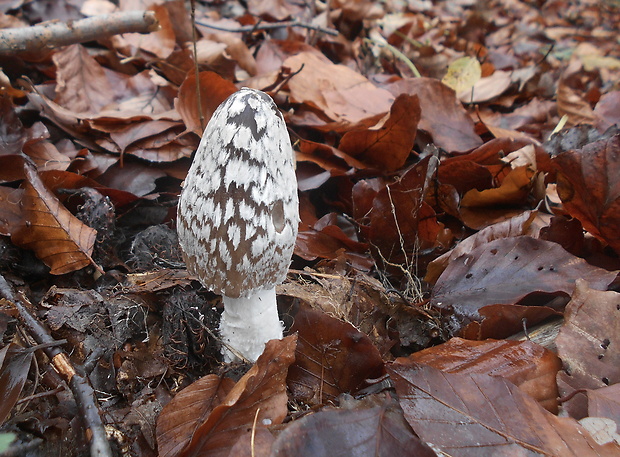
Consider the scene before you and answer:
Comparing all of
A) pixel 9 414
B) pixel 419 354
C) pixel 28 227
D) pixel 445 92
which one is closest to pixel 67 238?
pixel 28 227

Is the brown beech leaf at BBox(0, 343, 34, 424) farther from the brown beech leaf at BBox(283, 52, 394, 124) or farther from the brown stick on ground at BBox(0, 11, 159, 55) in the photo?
the brown beech leaf at BBox(283, 52, 394, 124)

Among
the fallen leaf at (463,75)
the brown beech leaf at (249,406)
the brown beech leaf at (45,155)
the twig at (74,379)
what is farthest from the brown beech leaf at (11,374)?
the fallen leaf at (463,75)

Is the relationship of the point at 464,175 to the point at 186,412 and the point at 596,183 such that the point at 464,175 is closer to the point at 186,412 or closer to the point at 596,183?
the point at 596,183

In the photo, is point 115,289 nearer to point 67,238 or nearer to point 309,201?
point 67,238

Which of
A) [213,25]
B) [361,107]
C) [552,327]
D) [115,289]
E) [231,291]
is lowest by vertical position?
[115,289]

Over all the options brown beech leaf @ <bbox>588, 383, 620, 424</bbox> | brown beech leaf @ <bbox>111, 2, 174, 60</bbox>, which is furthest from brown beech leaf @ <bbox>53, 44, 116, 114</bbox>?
brown beech leaf @ <bbox>588, 383, 620, 424</bbox>

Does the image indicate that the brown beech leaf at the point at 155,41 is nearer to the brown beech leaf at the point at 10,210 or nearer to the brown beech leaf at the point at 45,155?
the brown beech leaf at the point at 45,155
